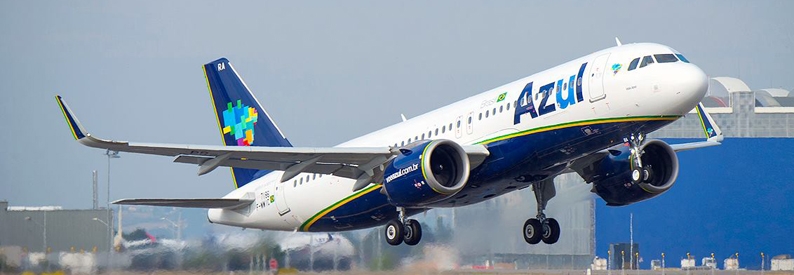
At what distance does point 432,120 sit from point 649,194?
261 inches

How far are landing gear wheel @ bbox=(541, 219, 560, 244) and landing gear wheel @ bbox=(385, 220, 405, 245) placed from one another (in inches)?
167

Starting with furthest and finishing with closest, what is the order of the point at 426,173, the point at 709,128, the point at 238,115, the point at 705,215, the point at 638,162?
the point at 705,215
the point at 238,115
the point at 709,128
the point at 426,173
the point at 638,162

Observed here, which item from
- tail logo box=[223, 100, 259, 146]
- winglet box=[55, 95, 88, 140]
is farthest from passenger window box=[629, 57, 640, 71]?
tail logo box=[223, 100, 259, 146]

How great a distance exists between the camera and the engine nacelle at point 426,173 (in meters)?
32.5

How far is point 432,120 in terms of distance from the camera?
35.6 meters

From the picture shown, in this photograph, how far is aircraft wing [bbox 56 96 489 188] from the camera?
101 ft

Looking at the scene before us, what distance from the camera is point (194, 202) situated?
38.7 meters

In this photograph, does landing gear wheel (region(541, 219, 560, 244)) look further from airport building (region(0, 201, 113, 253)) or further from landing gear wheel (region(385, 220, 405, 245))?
airport building (region(0, 201, 113, 253))

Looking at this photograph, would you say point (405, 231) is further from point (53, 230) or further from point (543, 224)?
point (53, 230)

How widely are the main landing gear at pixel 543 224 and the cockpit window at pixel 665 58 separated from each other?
7.69m

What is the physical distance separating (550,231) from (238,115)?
1240cm

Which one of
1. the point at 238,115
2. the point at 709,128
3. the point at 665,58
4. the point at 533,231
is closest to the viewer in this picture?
the point at 665,58

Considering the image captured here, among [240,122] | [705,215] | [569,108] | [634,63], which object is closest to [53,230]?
[240,122]

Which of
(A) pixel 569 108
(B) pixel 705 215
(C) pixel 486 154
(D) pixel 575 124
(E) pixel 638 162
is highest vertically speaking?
(A) pixel 569 108
